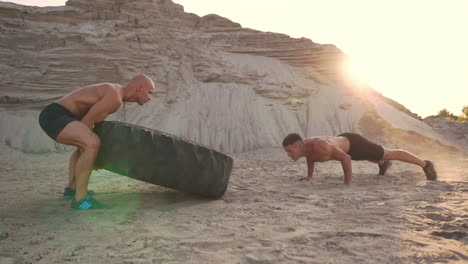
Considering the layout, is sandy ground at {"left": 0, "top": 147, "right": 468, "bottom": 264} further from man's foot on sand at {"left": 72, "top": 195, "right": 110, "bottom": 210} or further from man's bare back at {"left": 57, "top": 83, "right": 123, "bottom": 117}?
man's bare back at {"left": 57, "top": 83, "right": 123, "bottom": 117}

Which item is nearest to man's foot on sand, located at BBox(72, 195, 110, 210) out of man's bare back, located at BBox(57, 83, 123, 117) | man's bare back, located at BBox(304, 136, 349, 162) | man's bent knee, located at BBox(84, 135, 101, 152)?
man's bent knee, located at BBox(84, 135, 101, 152)

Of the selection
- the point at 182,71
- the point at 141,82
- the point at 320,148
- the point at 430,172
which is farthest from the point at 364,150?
the point at 182,71

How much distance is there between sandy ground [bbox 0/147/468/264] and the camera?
86.0 inches

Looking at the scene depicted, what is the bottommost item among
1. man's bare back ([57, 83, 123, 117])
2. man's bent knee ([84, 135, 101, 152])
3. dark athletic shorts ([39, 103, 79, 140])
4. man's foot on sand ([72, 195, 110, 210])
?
man's foot on sand ([72, 195, 110, 210])

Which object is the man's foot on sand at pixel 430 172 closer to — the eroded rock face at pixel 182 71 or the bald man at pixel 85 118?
the bald man at pixel 85 118

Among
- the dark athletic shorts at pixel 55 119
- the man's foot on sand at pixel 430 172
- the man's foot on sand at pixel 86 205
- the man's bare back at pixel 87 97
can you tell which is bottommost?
the man's foot on sand at pixel 86 205

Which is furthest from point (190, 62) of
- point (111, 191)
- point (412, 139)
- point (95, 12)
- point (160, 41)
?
point (111, 191)

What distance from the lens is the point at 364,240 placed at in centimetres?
242

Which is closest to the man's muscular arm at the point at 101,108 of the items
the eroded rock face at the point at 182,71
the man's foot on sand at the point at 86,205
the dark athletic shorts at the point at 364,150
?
the man's foot on sand at the point at 86,205

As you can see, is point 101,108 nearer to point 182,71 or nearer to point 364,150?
point 364,150

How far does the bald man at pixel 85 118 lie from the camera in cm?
352

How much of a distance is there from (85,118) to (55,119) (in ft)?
1.13

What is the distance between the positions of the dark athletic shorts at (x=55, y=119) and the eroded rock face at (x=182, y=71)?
8.03 metres

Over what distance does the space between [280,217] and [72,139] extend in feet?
7.57
